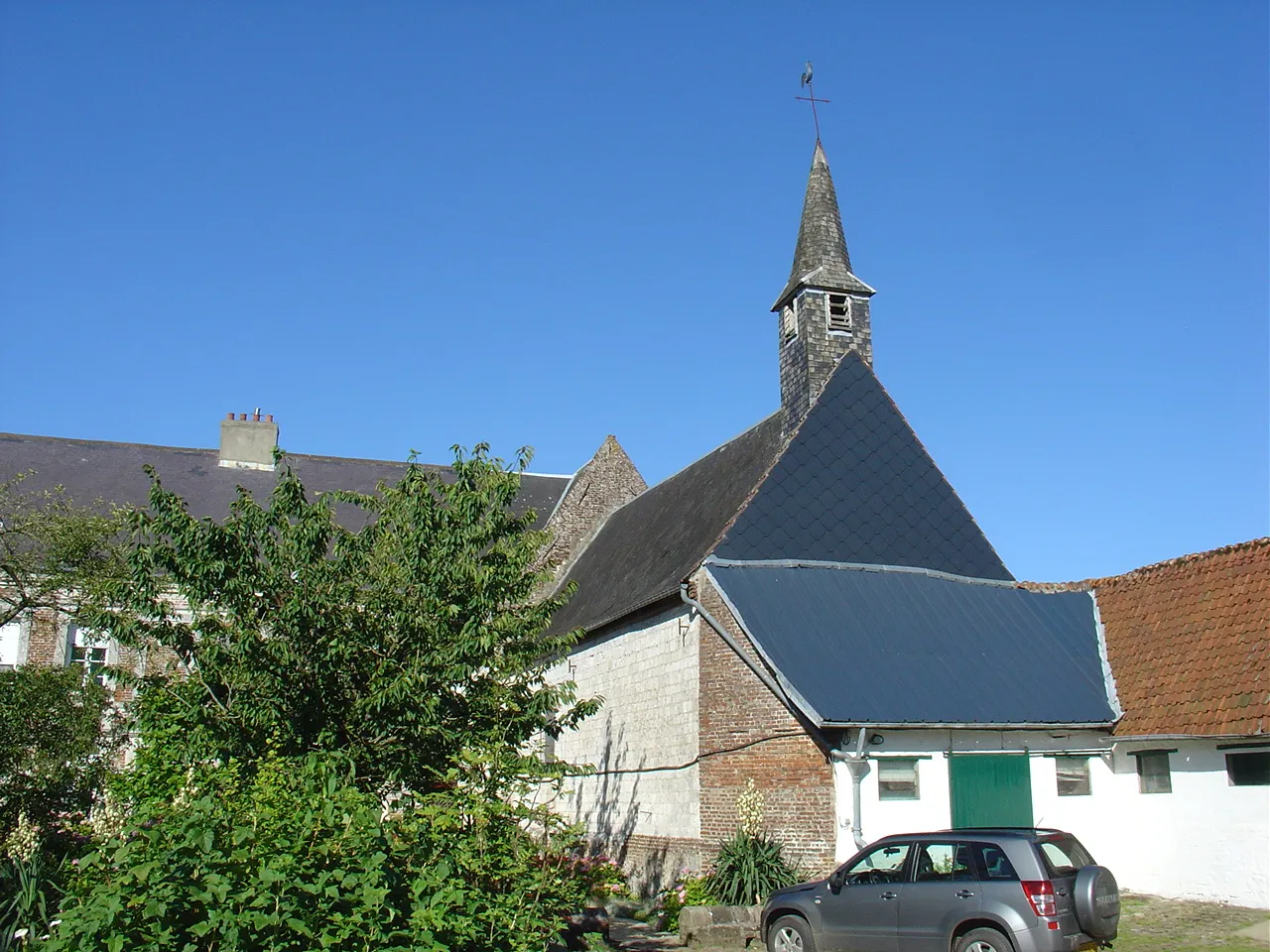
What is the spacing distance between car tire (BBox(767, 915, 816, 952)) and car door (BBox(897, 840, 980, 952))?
3.67 ft

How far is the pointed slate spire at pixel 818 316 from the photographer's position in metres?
18.9

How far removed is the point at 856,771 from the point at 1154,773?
4.41 meters

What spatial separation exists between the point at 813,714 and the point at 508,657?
14.8 feet

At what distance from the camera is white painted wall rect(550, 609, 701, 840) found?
1603 centimetres

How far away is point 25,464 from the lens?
1141 inches

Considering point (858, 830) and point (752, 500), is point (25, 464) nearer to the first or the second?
point (752, 500)

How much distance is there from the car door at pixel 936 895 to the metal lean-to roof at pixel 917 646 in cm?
340

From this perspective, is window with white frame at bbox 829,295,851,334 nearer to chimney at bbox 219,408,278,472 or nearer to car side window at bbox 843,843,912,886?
car side window at bbox 843,843,912,886

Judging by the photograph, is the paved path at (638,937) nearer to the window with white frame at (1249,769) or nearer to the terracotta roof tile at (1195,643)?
the terracotta roof tile at (1195,643)

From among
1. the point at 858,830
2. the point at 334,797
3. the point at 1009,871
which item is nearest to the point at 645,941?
the point at 858,830

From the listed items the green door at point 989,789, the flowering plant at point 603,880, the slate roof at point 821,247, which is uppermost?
the slate roof at point 821,247

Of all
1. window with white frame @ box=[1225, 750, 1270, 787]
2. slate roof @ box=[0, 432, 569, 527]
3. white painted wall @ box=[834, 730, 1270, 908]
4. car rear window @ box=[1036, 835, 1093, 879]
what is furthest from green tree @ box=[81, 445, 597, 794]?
slate roof @ box=[0, 432, 569, 527]

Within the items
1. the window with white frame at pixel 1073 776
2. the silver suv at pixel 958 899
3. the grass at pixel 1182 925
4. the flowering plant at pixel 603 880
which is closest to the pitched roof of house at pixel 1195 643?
the window with white frame at pixel 1073 776

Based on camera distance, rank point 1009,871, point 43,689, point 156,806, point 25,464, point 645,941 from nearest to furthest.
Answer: point 156,806 → point 1009,871 → point 645,941 → point 43,689 → point 25,464
